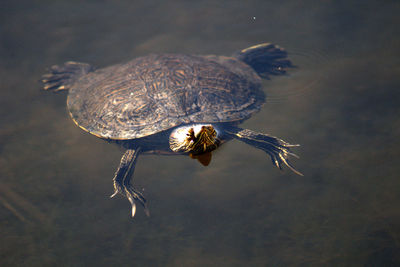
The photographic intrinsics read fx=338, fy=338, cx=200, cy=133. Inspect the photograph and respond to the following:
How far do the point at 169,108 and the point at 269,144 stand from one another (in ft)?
3.46

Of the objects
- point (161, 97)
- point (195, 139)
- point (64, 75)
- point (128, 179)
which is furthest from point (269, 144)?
point (64, 75)

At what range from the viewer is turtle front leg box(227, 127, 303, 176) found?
10.3 ft

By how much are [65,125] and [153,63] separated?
1.21 meters

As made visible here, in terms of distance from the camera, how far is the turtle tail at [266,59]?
430cm

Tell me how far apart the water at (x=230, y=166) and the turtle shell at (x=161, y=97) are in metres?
0.20

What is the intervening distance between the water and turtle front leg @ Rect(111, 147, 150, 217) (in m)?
0.07

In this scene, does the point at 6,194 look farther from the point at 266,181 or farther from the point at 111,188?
the point at 266,181

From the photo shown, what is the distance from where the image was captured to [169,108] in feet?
11.2

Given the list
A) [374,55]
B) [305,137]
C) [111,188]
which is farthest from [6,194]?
[374,55]

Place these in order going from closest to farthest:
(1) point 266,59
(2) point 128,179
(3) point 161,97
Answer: (2) point 128,179 < (3) point 161,97 < (1) point 266,59

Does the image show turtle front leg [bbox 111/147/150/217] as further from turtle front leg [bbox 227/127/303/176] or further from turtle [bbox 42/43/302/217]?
turtle front leg [bbox 227/127/303/176]

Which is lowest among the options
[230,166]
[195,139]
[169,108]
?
[230,166]

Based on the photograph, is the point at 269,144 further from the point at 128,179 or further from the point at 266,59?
the point at 266,59

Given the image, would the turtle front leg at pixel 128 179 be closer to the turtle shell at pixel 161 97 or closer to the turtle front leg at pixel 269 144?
the turtle shell at pixel 161 97
